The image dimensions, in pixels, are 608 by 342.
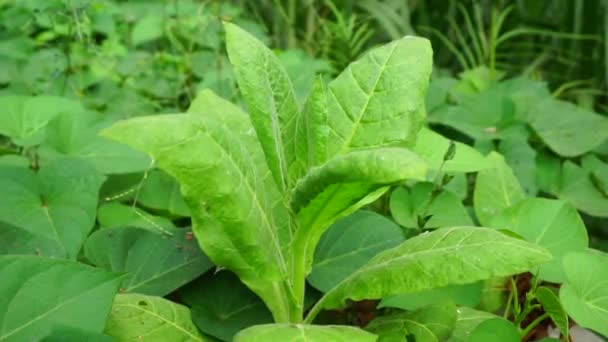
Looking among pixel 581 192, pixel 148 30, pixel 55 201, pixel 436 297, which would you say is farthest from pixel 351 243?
pixel 148 30

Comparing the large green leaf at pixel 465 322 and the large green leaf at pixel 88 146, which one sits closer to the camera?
the large green leaf at pixel 465 322

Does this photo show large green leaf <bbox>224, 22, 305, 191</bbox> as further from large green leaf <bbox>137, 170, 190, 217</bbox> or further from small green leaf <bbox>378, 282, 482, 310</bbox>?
large green leaf <bbox>137, 170, 190, 217</bbox>

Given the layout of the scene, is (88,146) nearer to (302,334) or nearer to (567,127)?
(302,334)

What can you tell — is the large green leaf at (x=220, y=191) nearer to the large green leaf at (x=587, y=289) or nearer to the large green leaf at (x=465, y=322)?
the large green leaf at (x=465, y=322)

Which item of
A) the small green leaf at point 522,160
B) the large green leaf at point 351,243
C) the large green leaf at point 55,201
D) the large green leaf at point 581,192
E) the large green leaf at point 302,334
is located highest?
the large green leaf at point 55,201

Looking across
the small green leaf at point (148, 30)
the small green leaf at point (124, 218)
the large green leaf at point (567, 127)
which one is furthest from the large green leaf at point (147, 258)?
the small green leaf at point (148, 30)

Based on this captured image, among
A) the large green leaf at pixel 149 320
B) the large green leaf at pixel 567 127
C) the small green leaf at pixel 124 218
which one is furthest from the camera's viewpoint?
the large green leaf at pixel 567 127

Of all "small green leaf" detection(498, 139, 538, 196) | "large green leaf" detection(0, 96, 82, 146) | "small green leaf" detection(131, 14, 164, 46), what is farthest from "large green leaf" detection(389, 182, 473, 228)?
"small green leaf" detection(131, 14, 164, 46)
